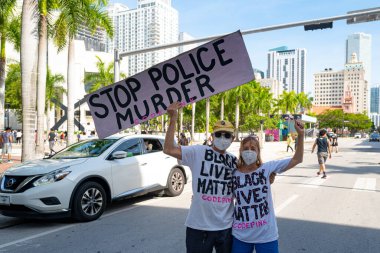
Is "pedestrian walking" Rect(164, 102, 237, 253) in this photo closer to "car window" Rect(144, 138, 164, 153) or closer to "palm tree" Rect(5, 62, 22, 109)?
"car window" Rect(144, 138, 164, 153)

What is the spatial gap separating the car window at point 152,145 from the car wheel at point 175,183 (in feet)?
2.35

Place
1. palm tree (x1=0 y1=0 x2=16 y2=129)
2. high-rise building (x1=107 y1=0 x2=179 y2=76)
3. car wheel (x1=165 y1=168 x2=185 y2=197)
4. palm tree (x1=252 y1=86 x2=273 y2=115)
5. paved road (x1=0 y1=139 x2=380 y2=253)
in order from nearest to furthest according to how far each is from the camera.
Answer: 1. paved road (x1=0 y1=139 x2=380 y2=253)
2. car wheel (x1=165 y1=168 x2=185 y2=197)
3. palm tree (x1=0 y1=0 x2=16 y2=129)
4. palm tree (x1=252 y1=86 x2=273 y2=115)
5. high-rise building (x1=107 y1=0 x2=179 y2=76)

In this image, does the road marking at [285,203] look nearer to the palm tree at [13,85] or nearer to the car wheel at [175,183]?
the car wheel at [175,183]

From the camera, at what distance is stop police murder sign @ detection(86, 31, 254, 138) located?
3928mm

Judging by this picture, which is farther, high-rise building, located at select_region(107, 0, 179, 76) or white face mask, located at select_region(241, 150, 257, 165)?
high-rise building, located at select_region(107, 0, 179, 76)

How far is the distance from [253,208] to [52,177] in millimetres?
4349

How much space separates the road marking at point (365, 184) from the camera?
11.3 metres

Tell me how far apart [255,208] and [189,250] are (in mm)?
684

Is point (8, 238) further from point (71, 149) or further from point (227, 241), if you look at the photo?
point (227, 241)

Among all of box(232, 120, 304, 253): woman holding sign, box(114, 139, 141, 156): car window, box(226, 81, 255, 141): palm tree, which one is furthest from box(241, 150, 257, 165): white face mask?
box(226, 81, 255, 141): palm tree

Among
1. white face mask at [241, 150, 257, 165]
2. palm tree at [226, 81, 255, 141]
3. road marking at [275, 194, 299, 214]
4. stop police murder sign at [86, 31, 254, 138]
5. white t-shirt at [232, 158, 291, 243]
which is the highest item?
palm tree at [226, 81, 255, 141]

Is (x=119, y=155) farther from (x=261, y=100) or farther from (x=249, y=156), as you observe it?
(x=261, y=100)

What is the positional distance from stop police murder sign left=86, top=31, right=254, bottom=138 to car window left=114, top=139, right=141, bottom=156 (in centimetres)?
367

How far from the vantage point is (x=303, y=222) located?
7.08 m
